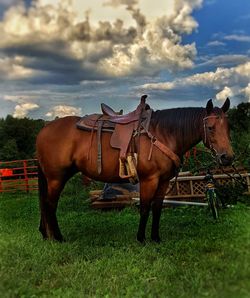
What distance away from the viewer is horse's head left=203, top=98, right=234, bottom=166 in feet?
18.4

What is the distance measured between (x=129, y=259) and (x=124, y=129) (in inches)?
73.6

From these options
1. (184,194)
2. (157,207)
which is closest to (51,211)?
(157,207)

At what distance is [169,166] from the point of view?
5.96 meters

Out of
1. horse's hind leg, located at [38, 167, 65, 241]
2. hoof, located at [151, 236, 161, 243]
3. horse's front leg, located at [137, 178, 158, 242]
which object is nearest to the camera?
horse's front leg, located at [137, 178, 158, 242]

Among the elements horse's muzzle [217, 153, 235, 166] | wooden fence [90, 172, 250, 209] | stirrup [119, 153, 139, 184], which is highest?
horse's muzzle [217, 153, 235, 166]

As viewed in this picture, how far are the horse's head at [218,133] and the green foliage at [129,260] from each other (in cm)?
98

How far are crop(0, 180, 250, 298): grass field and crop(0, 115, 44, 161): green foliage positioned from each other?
20.9m

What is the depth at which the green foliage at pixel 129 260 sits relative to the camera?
3904 mm

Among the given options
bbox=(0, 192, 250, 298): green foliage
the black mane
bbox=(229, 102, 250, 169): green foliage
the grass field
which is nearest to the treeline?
bbox=(229, 102, 250, 169): green foliage

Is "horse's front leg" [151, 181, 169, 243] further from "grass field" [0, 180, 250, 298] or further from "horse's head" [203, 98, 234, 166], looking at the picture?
"horse's head" [203, 98, 234, 166]

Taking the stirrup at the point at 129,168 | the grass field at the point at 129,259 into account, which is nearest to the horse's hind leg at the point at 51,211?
the grass field at the point at 129,259

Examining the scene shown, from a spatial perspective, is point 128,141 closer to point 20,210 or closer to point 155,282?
point 155,282

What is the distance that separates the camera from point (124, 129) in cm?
614

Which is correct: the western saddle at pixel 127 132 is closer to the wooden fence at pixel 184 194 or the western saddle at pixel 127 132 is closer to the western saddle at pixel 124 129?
the western saddle at pixel 124 129
